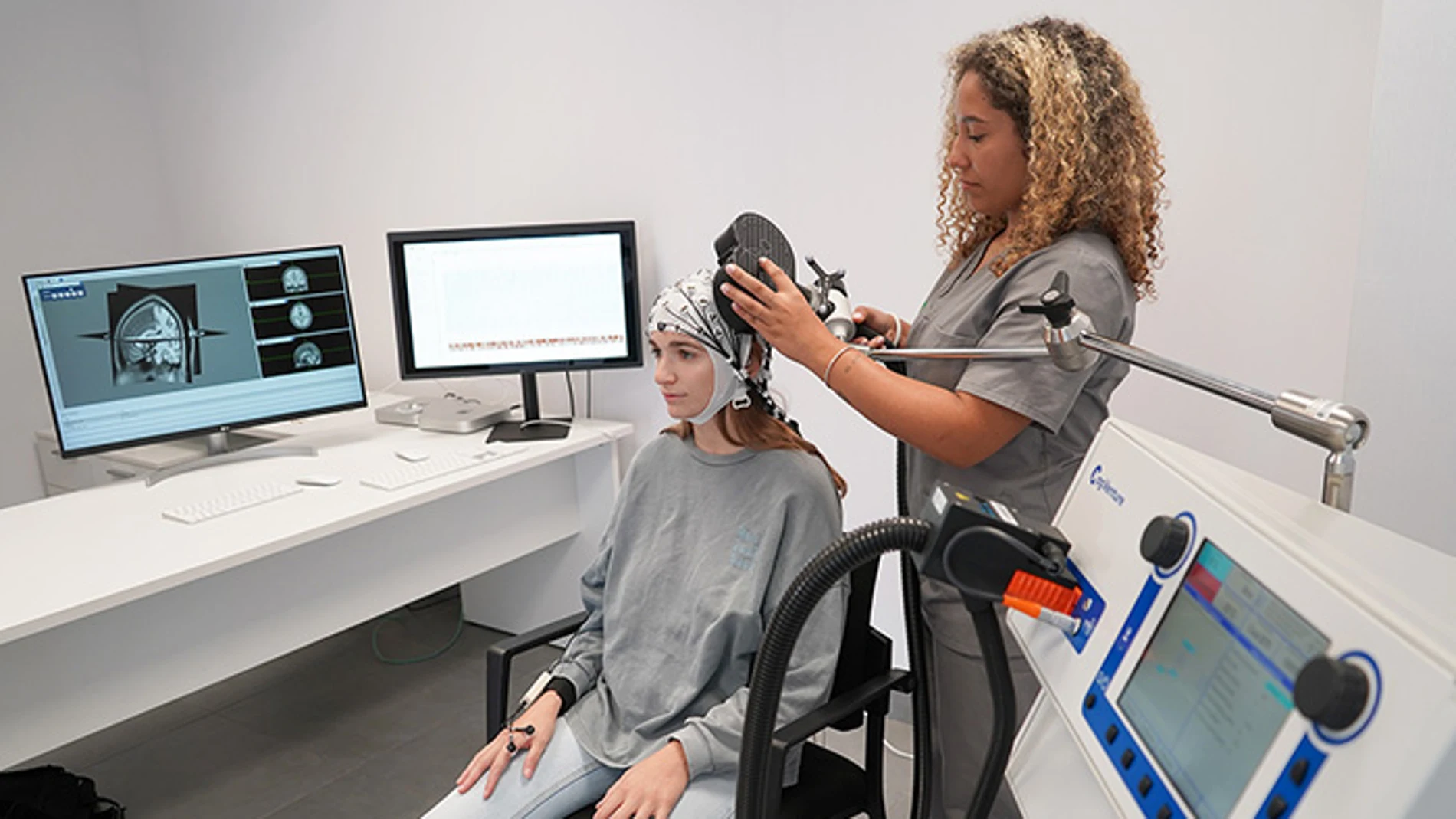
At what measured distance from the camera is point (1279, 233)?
5.82ft

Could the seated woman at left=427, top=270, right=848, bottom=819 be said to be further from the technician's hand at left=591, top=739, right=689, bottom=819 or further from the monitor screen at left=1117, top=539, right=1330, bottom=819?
the monitor screen at left=1117, top=539, right=1330, bottom=819

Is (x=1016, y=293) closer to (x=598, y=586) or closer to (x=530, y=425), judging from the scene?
(x=598, y=586)

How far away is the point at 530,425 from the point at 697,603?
1.21 meters

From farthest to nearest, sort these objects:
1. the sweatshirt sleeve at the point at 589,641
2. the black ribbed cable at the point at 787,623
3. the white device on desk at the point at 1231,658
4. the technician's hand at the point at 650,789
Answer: the sweatshirt sleeve at the point at 589,641, the technician's hand at the point at 650,789, the black ribbed cable at the point at 787,623, the white device on desk at the point at 1231,658

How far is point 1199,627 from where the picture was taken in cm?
61

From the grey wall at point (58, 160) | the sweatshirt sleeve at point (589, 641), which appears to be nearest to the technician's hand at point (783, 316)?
the sweatshirt sleeve at point (589, 641)

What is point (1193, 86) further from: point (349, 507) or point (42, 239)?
point (42, 239)

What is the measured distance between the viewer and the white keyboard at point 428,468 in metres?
2.16

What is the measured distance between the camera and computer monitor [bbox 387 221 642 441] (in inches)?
95.9

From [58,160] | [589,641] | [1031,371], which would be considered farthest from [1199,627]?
[58,160]

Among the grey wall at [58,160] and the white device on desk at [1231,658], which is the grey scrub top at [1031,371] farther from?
the grey wall at [58,160]

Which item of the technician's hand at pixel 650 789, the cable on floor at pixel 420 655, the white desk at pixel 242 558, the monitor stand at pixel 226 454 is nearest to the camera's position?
the technician's hand at pixel 650 789

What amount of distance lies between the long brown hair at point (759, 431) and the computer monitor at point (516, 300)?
38.5 inches

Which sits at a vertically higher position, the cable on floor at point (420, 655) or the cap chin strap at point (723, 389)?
the cap chin strap at point (723, 389)
